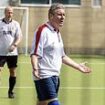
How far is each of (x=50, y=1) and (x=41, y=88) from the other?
49.0 ft

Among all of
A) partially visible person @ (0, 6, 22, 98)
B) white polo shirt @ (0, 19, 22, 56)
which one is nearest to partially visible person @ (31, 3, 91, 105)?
partially visible person @ (0, 6, 22, 98)

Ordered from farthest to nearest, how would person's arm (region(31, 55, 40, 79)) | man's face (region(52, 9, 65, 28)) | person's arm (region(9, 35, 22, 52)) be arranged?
person's arm (region(9, 35, 22, 52)), man's face (region(52, 9, 65, 28)), person's arm (region(31, 55, 40, 79))

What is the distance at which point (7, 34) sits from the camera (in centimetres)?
882

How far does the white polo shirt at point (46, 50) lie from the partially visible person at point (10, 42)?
3136 mm

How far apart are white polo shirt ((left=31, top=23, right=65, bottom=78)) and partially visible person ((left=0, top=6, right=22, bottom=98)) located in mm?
3136

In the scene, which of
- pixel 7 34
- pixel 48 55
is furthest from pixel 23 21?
pixel 48 55

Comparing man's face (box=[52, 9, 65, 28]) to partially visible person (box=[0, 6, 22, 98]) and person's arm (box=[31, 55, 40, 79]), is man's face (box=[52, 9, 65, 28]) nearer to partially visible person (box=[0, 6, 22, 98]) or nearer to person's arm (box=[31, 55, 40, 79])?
person's arm (box=[31, 55, 40, 79])

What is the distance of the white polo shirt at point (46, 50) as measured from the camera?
5137 mm

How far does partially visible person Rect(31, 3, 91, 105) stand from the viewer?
5.14m

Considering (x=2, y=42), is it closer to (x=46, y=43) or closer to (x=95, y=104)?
(x=95, y=104)

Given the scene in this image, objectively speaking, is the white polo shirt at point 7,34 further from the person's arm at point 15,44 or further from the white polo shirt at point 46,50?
the white polo shirt at point 46,50

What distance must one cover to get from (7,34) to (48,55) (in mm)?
3690

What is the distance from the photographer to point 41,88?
17.2ft

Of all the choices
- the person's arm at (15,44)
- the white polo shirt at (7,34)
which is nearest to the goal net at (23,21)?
the white polo shirt at (7,34)
